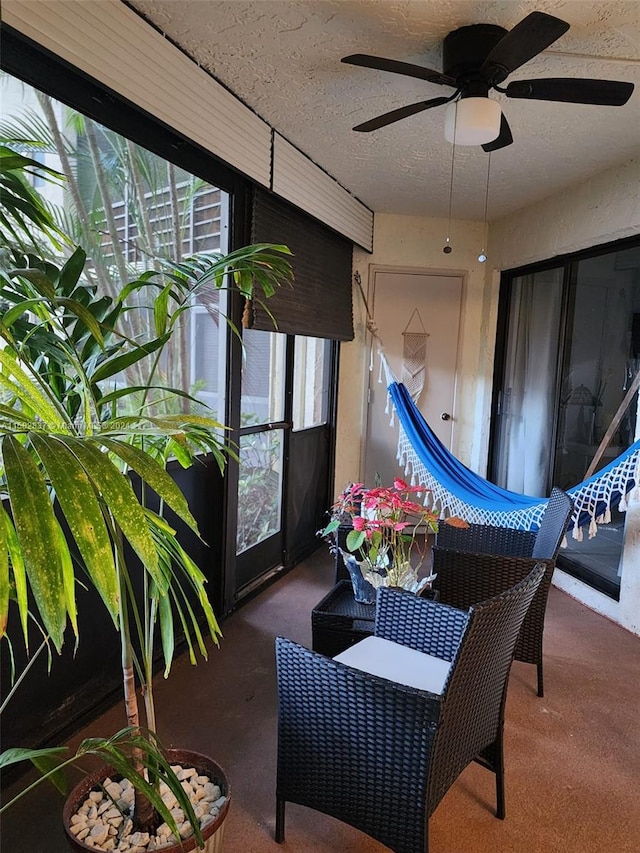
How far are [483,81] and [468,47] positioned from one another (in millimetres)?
101

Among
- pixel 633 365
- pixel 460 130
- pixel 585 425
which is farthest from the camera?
pixel 585 425

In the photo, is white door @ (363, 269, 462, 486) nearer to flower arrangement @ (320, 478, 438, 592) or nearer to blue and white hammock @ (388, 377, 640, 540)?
blue and white hammock @ (388, 377, 640, 540)

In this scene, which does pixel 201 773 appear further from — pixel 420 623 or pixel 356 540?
pixel 356 540

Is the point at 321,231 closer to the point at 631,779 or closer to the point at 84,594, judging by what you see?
the point at 84,594

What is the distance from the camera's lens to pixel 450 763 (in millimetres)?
1245

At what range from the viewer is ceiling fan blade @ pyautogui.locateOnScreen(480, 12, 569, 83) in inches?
51.9

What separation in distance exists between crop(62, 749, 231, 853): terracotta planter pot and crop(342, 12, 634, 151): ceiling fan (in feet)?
5.65

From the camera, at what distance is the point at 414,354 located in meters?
3.82

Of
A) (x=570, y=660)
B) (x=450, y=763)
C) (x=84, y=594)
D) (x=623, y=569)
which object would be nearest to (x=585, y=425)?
(x=623, y=569)

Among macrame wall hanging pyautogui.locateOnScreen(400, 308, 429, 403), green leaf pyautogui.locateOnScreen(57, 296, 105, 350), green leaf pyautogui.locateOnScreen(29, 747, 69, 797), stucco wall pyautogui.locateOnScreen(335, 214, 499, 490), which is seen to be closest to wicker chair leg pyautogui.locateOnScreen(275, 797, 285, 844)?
green leaf pyautogui.locateOnScreen(29, 747, 69, 797)

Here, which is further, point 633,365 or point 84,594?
point 633,365

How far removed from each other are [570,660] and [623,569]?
0.54 meters

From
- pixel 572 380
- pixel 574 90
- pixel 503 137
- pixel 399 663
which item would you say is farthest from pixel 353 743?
pixel 572 380

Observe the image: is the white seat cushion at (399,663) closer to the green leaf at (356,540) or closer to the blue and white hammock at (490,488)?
the green leaf at (356,540)
